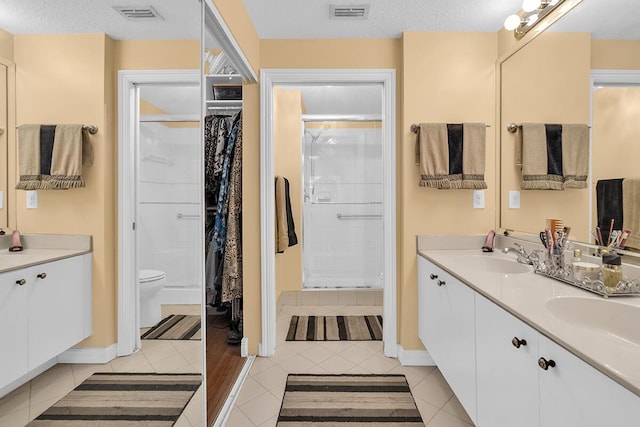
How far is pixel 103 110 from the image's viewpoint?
0.70m

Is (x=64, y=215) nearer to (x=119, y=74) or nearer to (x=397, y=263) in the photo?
(x=119, y=74)

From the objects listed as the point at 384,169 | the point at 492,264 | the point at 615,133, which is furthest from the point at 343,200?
the point at 615,133

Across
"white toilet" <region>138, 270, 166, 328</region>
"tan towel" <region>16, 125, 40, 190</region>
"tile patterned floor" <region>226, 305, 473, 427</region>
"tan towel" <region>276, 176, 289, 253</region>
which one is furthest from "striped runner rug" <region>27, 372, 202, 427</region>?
"tan towel" <region>276, 176, 289, 253</region>

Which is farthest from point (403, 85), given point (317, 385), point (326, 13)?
point (317, 385)

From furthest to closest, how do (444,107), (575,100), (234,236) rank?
(234,236) < (444,107) < (575,100)

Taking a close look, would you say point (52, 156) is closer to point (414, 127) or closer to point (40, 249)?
point (40, 249)

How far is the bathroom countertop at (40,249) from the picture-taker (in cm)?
49

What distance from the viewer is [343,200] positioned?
380 cm

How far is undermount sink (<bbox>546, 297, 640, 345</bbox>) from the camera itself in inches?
41.9

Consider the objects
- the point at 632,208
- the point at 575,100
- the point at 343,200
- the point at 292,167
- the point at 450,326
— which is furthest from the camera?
the point at 343,200

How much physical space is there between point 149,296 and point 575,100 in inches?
78.7

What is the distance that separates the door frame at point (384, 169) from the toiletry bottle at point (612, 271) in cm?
125

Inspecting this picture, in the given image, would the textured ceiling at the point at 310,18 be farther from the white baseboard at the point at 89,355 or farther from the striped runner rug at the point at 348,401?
the striped runner rug at the point at 348,401

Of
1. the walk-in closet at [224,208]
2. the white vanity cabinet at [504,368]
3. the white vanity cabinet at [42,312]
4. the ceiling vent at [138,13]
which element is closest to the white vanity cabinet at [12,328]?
the white vanity cabinet at [42,312]
